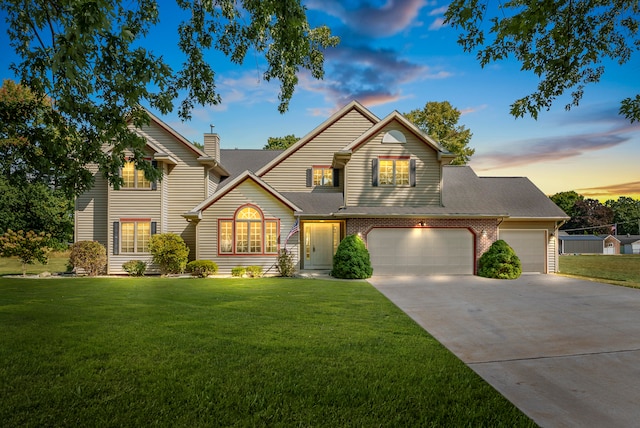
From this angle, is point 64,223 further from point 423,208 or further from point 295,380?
point 295,380

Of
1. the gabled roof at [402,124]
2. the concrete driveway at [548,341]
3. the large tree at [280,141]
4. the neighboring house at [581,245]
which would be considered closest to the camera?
the concrete driveway at [548,341]

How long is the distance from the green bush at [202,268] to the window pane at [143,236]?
300 centimetres


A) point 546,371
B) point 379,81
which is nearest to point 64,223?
point 379,81

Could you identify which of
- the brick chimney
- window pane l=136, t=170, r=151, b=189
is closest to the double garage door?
the brick chimney

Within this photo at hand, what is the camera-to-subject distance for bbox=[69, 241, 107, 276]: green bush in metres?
16.9

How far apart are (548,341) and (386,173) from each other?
12.1 meters

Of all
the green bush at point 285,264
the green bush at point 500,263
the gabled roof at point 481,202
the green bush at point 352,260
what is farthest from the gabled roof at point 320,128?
the green bush at point 500,263

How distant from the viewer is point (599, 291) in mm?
12406

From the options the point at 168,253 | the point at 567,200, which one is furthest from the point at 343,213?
the point at 567,200

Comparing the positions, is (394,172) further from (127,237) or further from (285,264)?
(127,237)

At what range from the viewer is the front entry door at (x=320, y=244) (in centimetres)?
1911

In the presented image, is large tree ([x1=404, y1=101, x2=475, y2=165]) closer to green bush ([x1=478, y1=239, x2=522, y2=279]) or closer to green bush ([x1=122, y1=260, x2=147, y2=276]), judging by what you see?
green bush ([x1=478, y1=239, x2=522, y2=279])

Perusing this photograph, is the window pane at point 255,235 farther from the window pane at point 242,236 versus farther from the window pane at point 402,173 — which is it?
the window pane at point 402,173

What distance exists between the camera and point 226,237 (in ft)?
55.8
